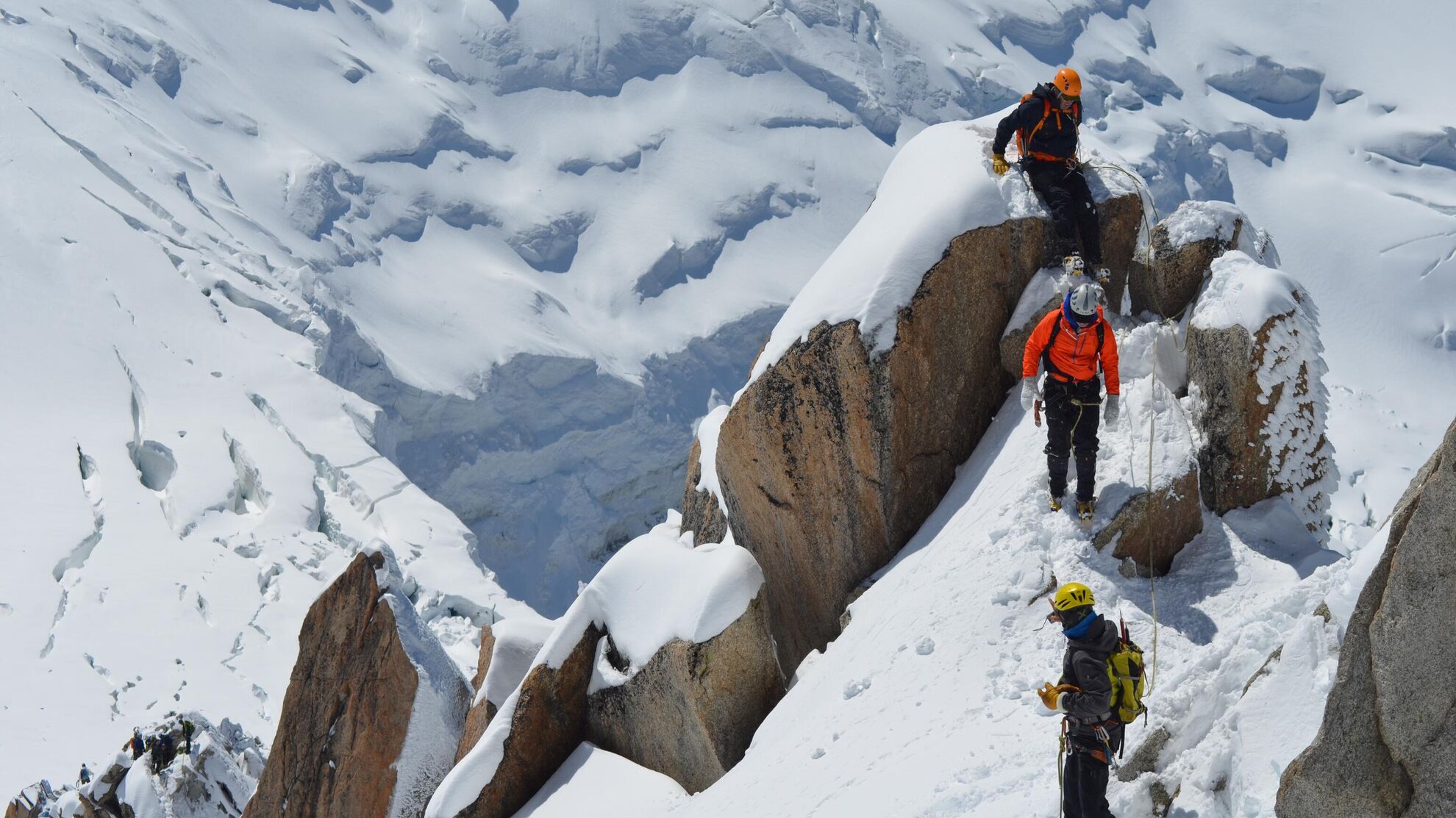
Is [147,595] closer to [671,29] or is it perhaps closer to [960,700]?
[960,700]

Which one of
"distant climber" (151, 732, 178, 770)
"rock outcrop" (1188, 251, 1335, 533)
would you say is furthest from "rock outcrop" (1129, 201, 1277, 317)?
"distant climber" (151, 732, 178, 770)

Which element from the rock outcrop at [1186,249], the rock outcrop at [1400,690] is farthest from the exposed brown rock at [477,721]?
the rock outcrop at [1400,690]

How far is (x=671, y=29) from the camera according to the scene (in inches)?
2023

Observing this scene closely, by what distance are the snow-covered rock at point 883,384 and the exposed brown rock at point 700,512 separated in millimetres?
993

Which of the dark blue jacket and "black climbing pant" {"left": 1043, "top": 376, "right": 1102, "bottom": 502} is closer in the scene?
"black climbing pant" {"left": 1043, "top": 376, "right": 1102, "bottom": 502}

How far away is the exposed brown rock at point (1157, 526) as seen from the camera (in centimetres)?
778

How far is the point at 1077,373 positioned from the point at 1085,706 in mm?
3206

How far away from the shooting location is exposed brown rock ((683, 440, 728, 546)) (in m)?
11.4

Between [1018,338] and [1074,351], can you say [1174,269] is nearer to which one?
[1018,338]

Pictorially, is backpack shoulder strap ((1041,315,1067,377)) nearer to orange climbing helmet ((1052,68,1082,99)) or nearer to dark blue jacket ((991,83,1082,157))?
dark blue jacket ((991,83,1082,157))

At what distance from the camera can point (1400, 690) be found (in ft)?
13.9

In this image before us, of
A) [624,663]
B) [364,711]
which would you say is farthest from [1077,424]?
[364,711]

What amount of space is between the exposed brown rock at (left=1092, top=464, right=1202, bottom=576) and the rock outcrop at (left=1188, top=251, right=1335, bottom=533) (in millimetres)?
424

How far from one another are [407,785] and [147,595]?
48.8ft
